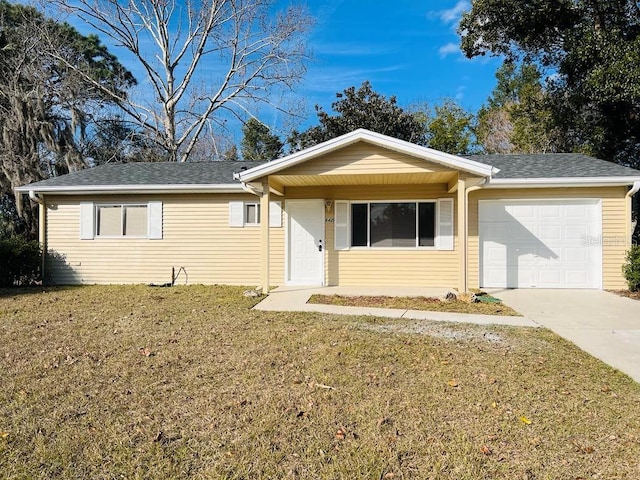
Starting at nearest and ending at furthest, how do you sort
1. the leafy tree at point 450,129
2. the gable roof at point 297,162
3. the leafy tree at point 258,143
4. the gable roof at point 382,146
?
the gable roof at point 382,146 < the gable roof at point 297,162 < the leafy tree at point 450,129 < the leafy tree at point 258,143

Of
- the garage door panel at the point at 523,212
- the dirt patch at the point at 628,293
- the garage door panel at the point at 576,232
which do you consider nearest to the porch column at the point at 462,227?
the garage door panel at the point at 523,212

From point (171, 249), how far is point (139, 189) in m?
1.74

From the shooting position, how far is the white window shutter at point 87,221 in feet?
35.5

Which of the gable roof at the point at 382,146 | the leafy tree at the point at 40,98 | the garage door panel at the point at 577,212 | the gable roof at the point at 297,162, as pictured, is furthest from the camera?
the leafy tree at the point at 40,98

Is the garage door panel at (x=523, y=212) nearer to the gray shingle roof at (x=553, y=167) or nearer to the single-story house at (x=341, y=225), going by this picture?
the single-story house at (x=341, y=225)

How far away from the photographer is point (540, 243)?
31.9 feet

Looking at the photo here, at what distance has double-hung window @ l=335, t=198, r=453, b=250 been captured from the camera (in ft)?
33.0

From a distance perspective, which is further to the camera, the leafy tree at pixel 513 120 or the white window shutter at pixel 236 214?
the leafy tree at pixel 513 120

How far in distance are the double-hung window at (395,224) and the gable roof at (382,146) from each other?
2.15 metres

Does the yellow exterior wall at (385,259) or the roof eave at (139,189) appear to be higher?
the roof eave at (139,189)

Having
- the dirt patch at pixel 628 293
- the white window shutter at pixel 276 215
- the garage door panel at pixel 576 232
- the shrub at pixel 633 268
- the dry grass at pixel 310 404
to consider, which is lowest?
the dry grass at pixel 310 404

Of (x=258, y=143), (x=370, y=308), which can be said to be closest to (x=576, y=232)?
(x=370, y=308)

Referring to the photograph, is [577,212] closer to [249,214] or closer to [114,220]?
[249,214]

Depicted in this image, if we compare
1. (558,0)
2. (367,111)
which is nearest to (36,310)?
(558,0)
